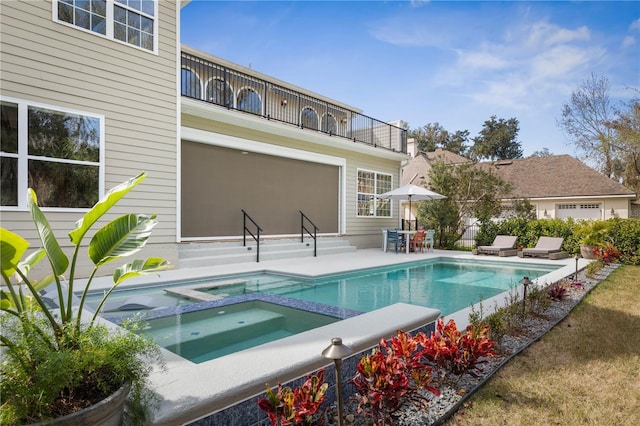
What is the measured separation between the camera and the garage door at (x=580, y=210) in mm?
21312

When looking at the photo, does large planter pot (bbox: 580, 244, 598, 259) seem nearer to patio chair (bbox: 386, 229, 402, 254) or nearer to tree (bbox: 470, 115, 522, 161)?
patio chair (bbox: 386, 229, 402, 254)

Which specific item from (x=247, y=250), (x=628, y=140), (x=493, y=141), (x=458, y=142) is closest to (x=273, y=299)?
(x=247, y=250)

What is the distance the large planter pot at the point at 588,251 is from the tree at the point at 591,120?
13954 millimetres

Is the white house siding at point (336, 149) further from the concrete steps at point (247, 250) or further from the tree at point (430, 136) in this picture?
the tree at point (430, 136)

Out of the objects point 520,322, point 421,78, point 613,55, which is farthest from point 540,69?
point 520,322

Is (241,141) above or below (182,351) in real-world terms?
above

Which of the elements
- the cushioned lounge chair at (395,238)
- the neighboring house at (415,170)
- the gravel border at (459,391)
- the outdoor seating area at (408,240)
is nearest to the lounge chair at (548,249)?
the outdoor seating area at (408,240)

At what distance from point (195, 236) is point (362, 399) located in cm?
875

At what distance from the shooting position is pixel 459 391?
295cm

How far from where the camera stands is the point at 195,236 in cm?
1033

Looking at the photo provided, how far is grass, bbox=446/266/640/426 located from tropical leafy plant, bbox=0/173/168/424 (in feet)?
6.94

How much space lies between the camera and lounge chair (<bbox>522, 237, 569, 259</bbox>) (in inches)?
468

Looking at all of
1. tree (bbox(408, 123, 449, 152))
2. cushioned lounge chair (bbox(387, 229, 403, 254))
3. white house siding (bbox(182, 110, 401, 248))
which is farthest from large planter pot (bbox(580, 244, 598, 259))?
tree (bbox(408, 123, 449, 152))

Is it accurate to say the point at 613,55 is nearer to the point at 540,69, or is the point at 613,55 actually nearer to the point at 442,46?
the point at 540,69
